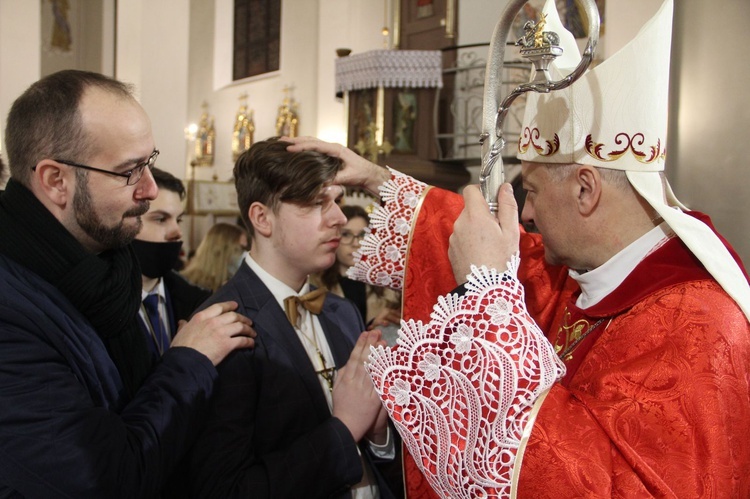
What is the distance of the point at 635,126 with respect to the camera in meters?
1.76

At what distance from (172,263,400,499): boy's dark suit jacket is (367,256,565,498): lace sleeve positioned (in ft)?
1.52

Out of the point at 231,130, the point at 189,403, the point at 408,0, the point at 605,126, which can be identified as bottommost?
the point at 189,403

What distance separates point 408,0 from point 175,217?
31.4 feet

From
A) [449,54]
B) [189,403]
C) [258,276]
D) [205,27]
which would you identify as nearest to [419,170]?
[449,54]

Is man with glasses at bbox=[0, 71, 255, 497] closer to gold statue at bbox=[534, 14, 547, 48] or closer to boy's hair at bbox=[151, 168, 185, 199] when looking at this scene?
gold statue at bbox=[534, 14, 547, 48]

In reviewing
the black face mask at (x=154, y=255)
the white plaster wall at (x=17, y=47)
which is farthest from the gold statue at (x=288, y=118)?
the black face mask at (x=154, y=255)

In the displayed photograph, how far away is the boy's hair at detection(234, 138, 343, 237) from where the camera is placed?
2.33 meters

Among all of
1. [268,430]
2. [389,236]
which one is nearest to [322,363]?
[268,430]

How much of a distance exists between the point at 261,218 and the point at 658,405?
1392 millimetres

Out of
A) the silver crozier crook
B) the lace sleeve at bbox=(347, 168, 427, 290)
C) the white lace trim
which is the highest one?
the white lace trim

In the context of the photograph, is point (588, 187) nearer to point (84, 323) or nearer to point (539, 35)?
point (539, 35)

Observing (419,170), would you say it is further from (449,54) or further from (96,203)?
(96,203)

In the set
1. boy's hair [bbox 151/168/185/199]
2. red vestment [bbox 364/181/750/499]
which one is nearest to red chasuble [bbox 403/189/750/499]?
red vestment [bbox 364/181/750/499]

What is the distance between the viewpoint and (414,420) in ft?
5.30
